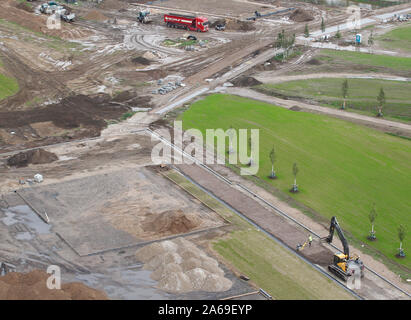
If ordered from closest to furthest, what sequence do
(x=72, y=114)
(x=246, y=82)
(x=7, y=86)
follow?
(x=72, y=114), (x=7, y=86), (x=246, y=82)

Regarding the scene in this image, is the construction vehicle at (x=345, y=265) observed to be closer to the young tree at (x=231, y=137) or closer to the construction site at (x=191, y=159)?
the construction site at (x=191, y=159)

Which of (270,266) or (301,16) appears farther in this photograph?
(301,16)

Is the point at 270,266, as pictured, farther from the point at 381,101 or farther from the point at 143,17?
the point at 143,17

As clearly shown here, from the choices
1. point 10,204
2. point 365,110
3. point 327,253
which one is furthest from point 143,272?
point 365,110

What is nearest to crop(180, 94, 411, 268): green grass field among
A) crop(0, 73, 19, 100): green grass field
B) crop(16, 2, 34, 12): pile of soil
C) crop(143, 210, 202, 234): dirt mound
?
crop(143, 210, 202, 234): dirt mound

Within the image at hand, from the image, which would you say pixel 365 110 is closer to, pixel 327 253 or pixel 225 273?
pixel 327 253

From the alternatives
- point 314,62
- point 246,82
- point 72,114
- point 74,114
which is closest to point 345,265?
point 74,114

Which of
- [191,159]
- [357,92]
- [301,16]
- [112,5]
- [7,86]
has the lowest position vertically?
[191,159]
